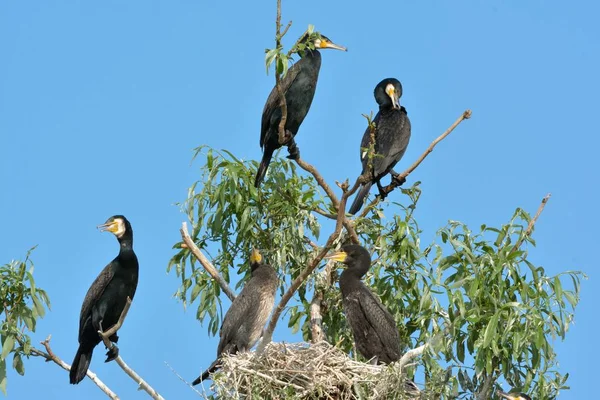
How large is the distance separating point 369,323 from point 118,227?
2.85 m

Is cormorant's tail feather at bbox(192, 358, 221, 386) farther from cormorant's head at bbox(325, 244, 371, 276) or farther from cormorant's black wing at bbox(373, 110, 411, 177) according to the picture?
cormorant's black wing at bbox(373, 110, 411, 177)

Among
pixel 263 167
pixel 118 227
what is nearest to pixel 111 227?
pixel 118 227

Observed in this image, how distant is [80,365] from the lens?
9.45m

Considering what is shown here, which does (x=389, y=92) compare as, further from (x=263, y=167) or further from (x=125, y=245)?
(x=125, y=245)

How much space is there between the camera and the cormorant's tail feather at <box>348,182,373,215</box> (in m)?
9.31

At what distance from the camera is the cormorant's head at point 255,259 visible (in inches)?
357

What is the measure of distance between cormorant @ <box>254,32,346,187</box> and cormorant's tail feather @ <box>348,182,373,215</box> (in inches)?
28.1

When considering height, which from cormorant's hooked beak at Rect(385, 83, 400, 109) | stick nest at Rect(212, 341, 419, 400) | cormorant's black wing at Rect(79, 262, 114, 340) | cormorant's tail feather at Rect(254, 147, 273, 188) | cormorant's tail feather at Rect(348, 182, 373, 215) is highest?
cormorant's hooked beak at Rect(385, 83, 400, 109)

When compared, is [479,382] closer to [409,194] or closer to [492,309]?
[492,309]

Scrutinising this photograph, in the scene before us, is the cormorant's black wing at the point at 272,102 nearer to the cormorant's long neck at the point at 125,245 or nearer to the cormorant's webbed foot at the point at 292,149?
the cormorant's webbed foot at the point at 292,149

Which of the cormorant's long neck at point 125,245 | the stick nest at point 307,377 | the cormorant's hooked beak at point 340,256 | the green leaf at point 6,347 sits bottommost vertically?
the green leaf at point 6,347

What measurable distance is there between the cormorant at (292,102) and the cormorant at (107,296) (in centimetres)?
162

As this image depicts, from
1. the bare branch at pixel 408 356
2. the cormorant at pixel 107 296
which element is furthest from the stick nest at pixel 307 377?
the cormorant at pixel 107 296

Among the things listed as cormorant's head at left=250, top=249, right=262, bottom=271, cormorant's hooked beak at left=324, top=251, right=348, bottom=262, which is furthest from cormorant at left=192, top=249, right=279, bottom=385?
cormorant's hooked beak at left=324, top=251, right=348, bottom=262
